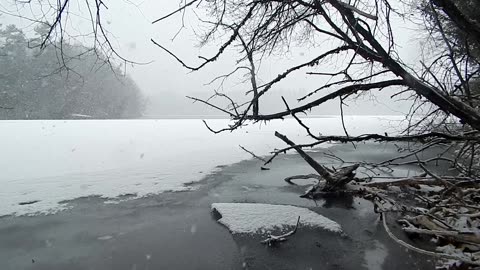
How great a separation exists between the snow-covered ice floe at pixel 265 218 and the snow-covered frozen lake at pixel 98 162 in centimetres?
169

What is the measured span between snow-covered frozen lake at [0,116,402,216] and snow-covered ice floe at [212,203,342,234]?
1686 mm

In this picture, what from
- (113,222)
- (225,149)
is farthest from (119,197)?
(225,149)

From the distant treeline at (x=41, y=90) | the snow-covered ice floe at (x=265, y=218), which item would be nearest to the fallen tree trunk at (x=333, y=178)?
the snow-covered ice floe at (x=265, y=218)

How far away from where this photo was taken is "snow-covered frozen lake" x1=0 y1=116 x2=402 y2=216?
24.8 ft

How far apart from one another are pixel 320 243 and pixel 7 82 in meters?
46.1

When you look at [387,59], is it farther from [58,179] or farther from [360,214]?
[58,179]

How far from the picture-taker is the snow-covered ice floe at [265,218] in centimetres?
557

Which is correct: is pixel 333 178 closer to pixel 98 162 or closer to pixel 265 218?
pixel 265 218

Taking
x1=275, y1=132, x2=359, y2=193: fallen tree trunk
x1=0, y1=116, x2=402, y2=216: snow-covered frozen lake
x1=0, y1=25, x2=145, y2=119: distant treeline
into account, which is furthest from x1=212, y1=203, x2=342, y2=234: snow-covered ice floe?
x1=0, y1=25, x2=145, y2=119: distant treeline

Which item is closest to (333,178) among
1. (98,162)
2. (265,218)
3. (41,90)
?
(265,218)

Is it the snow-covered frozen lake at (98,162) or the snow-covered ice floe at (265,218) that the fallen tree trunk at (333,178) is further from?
the snow-covered frozen lake at (98,162)

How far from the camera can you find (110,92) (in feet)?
175

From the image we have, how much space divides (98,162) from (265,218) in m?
7.04

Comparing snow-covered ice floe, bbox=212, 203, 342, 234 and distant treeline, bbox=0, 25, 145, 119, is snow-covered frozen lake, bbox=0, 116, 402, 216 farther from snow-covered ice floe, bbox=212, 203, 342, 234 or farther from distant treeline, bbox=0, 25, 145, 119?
distant treeline, bbox=0, 25, 145, 119
